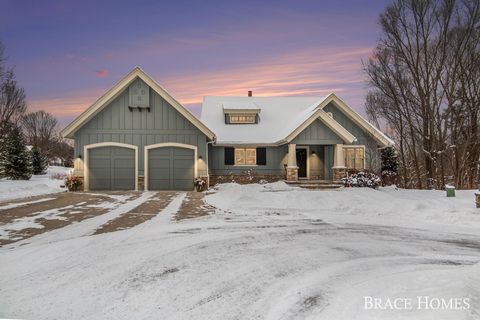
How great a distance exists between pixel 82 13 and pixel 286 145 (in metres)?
14.4

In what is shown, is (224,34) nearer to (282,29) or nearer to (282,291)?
(282,29)

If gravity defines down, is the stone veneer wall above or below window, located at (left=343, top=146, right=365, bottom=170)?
below

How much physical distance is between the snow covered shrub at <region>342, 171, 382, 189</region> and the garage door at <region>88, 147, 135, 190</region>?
42.8ft

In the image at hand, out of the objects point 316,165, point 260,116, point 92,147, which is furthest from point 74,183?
point 316,165

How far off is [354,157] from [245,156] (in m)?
7.60

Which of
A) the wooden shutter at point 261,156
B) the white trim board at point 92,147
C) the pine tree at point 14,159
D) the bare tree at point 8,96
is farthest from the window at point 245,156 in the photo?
the bare tree at point 8,96

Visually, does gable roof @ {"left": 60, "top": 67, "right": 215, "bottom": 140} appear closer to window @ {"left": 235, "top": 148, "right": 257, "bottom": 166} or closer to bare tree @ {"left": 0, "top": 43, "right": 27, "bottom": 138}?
window @ {"left": 235, "top": 148, "right": 257, "bottom": 166}

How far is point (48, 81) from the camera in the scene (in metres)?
24.7

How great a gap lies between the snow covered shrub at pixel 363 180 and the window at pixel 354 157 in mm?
2631

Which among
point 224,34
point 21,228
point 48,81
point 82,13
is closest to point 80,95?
point 48,81

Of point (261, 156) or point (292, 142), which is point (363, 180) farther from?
point (261, 156)

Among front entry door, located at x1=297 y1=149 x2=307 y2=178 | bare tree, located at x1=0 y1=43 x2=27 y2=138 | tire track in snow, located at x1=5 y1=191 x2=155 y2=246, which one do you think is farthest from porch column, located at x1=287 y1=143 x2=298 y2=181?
bare tree, located at x1=0 y1=43 x2=27 y2=138

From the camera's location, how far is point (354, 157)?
23.0 meters

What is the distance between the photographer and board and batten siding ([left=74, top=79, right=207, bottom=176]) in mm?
19688
